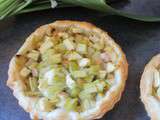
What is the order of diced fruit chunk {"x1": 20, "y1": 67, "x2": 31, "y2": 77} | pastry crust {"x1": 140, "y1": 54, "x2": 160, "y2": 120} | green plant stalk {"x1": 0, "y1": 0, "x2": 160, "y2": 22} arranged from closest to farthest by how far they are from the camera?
pastry crust {"x1": 140, "y1": 54, "x2": 160, "y2": 120}, diced fruit chunk {"x1": 20, "y1": 67, "x2": 31, "y2": 77}, green plant stalk {"x1": 0, "y1": 0, "x2": 160, "y2": 22}

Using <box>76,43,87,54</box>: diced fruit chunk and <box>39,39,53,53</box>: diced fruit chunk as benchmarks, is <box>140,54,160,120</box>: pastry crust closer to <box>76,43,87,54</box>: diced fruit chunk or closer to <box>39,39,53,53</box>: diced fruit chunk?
<box>76,43,87,54</box>: diced fruit chunk

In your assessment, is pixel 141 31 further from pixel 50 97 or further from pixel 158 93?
pixel 50 97

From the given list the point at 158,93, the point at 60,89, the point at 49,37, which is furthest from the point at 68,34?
the point at 158,93

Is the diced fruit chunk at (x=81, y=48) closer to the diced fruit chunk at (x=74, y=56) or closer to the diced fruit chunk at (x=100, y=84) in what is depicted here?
the diced fruit chunk at (x=74, y=56)

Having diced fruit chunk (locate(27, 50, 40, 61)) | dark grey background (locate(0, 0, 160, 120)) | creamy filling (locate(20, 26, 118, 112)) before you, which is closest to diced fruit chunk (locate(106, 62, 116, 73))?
creamy filling (locate(20, 26, 118, 112))

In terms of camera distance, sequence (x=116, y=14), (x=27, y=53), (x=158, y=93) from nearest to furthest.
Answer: (x=158, y=93), (x=27, y=53), (x=116, y=14)

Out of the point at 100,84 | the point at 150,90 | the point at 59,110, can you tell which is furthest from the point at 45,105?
the point at 150,90

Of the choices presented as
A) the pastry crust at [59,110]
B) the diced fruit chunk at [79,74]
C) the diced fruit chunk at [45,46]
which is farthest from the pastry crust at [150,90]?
the diced fruit chunk at [45,46]
